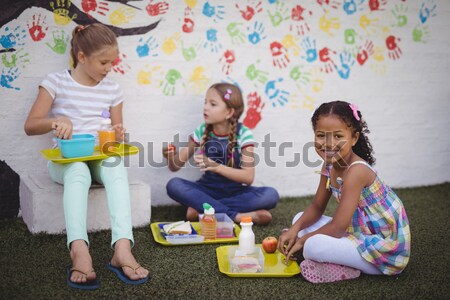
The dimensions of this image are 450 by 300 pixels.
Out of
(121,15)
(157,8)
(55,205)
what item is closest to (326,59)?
(157,8)

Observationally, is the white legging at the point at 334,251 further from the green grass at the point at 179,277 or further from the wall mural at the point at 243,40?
the wall mural at the point at 243,40

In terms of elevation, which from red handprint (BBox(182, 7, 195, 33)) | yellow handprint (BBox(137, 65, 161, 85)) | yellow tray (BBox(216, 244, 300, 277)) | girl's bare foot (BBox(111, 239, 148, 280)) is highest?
red handprint (BBox(182, 7, 195, 33))

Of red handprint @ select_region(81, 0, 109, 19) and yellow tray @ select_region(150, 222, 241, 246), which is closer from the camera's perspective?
yellow tray @ select_region(150, 222, 241, 246)

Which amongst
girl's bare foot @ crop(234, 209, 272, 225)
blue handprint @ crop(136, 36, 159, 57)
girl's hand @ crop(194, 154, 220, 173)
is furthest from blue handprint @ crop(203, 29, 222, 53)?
girl's bare foot @ crop(234, 209, 272, 225)

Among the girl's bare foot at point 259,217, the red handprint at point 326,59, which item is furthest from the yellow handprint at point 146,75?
the red handprint at point 326,59

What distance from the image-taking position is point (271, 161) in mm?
3805

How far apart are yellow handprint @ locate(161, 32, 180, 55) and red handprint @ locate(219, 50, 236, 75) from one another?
1.11ft

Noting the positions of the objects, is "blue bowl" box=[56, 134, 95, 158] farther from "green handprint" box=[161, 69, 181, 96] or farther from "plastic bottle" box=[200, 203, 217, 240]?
"green handprint" box=[161, 69, 181, 96]

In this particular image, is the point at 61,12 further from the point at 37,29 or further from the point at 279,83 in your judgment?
the point at 279,83

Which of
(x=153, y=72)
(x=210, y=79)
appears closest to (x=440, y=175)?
(x=210, y=79)

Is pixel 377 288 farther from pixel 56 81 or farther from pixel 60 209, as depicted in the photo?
pixel 56 81

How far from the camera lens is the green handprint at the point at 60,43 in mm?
3107

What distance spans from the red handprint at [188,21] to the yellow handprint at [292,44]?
687 mm

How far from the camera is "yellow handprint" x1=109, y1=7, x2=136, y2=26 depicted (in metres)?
3.21
